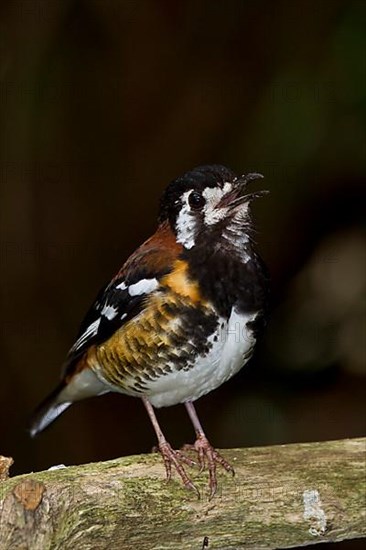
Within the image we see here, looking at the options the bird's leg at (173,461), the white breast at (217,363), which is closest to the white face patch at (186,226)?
the white breast at (217,363)

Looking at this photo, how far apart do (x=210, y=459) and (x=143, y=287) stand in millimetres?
560

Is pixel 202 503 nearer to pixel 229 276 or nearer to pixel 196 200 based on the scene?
pixel 229 276

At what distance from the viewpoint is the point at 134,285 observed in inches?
148

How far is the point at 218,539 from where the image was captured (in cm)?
341

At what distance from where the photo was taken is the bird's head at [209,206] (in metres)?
3.60

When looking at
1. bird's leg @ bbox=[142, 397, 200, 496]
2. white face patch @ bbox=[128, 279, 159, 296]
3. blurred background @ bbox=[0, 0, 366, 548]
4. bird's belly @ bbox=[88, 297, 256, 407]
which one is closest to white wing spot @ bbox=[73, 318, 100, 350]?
bird's belly @ bbox=[88, 297, 256, 407]

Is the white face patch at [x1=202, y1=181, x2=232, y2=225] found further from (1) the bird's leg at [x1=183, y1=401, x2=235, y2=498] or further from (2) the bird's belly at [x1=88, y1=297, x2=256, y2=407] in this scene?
(1) the bird's leg at [x1=183, y1=401, x2=235, y2=498]

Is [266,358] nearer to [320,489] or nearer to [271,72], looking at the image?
[271,72]

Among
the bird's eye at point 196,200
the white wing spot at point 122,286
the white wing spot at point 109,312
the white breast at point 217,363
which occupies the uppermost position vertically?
the bird's eye at point 196,200

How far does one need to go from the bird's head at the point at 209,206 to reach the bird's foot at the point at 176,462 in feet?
2.01

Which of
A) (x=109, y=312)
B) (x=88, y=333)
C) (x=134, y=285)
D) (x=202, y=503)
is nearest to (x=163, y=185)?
(x=88, y=333)

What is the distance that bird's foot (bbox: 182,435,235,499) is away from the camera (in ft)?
11.7

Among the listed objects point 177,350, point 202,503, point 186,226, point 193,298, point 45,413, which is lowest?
point 202,503

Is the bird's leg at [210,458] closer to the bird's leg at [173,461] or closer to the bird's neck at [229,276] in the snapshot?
the bird's leg at [173,461]
